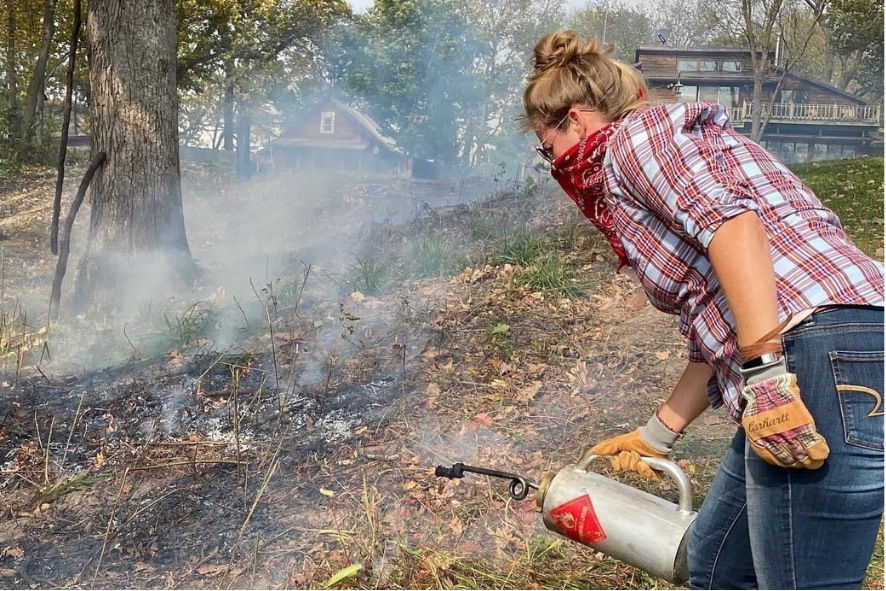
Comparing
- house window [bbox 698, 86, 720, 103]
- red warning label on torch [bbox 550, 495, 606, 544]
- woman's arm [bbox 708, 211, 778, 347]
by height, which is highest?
house window [bbox 698, 86, 720, 103]

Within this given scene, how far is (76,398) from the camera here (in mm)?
3787

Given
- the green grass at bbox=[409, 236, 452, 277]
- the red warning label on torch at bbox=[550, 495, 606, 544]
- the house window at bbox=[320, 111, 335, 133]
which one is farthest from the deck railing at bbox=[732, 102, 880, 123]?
the red warning label on torch at bbox=[550, 495, 606, 544]

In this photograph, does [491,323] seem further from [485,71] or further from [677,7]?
[677,7]

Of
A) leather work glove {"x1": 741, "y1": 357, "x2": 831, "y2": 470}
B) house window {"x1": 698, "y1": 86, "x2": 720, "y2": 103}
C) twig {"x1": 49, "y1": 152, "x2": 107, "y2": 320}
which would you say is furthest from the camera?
house window {"x1": 698, "y1": 86, "x2": 720, "y2": 103}

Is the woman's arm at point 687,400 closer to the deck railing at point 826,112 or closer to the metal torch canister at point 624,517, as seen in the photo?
the metal torch canister at point 624,517

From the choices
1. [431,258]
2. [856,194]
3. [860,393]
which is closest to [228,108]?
[856,194]

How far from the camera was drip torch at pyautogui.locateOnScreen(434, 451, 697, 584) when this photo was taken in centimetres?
178

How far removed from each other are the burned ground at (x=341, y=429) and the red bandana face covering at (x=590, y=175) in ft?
4.43

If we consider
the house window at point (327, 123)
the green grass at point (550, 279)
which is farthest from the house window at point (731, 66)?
the house window at point (327, 123)

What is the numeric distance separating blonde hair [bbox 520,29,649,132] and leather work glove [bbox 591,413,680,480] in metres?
0.82

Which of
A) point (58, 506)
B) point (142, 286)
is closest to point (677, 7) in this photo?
point (142, 286)

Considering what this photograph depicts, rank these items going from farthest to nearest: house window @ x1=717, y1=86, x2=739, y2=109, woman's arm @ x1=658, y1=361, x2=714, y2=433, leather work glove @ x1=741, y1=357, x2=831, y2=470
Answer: house window @ x1=717, y1=86, x2=739, y2=109, woman's arm @ x1=658, y1=361, x2=714, y2=433, leather work glove @ x1=741, y1=357, x2=831, y2=470

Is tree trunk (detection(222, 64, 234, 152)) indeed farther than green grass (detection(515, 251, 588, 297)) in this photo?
Yes

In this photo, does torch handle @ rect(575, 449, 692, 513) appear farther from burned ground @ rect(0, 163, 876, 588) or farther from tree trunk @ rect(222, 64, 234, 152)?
tree trunk @ rect(222, 64, 234, 152)
